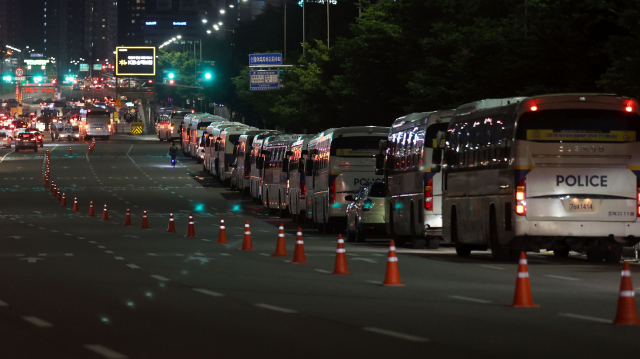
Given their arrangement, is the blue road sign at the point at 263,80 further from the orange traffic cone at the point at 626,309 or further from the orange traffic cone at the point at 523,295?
the orange traffic cone at the point at 626,309

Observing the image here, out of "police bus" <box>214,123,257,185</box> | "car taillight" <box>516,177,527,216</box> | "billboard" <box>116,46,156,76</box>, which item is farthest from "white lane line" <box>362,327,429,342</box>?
"billboard" <box>116,46,156,76</box>

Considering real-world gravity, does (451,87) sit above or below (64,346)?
above

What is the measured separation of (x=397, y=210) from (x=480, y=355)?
58.9 ft

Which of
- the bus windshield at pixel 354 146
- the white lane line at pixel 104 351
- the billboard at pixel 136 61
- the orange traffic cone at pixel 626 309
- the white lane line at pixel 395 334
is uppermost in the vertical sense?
the billboard at pixel 136 61

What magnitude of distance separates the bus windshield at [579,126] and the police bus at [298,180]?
66.3ft

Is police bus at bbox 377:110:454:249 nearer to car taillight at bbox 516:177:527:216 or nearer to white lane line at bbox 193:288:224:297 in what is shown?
car taillight at bbox 516:177:527:216

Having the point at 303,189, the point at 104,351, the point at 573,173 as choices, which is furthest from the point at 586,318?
the point at 303,189

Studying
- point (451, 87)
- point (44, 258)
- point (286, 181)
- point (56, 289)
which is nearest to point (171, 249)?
point (44, 258)

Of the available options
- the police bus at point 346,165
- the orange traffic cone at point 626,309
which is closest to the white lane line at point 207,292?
the orange traffic cone at point 626,309

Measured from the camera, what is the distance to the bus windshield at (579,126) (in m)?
19.8

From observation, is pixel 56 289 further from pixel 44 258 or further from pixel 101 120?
pixel 101 120

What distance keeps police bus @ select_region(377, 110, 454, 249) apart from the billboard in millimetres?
94730

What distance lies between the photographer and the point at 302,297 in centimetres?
1494

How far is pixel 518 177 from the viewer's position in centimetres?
1978
